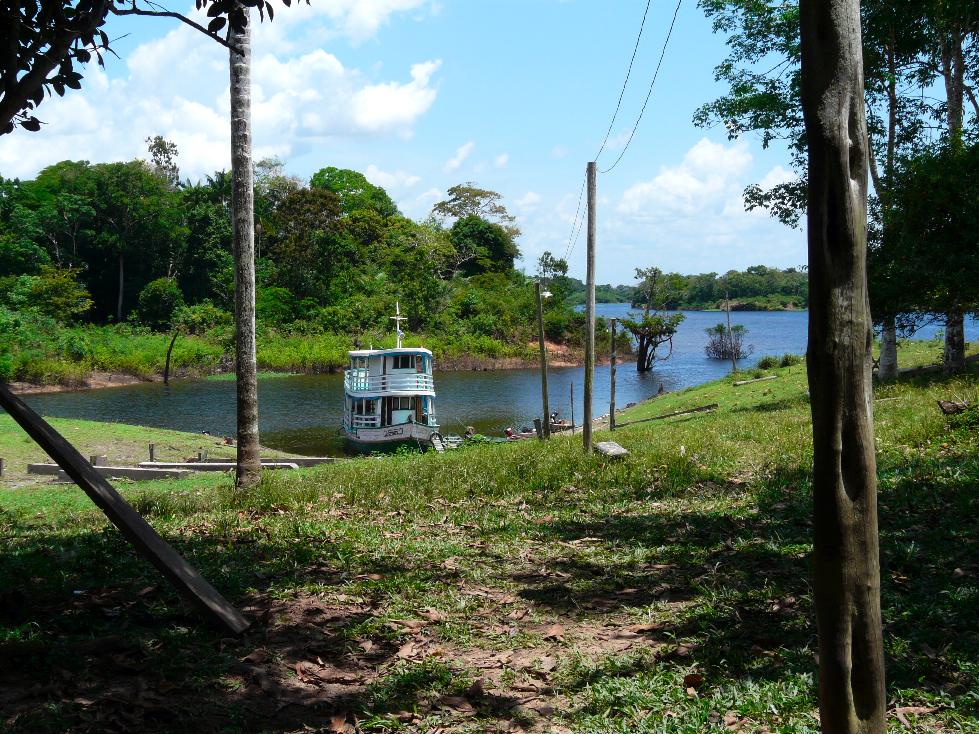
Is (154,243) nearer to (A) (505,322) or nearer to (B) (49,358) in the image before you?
(B) (49,358)

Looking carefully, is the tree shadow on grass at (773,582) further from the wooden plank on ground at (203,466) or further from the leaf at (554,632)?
the wooden plank on ground at (203,466)

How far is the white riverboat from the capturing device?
1086 inches

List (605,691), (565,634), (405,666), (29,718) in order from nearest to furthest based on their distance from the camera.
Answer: (29,718), (605,691), (405,666), (565,634)

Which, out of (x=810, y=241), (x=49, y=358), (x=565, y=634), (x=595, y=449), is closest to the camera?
(x=810, y=241)

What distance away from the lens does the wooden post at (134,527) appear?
5.37 metres

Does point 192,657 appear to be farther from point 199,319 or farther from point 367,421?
point 199,319

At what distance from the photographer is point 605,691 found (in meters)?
4.75

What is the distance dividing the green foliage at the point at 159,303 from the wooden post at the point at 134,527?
60.0 meters

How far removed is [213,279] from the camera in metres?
65.4

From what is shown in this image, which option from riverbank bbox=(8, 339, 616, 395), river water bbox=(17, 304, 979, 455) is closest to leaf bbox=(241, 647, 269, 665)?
river water bbox=(17, 304, 979, 455)

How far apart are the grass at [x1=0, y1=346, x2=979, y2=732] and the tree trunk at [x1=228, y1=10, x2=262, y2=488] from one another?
4.52ft

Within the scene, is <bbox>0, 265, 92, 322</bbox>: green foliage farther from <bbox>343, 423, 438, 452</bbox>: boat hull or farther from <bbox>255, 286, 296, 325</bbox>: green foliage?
<bbox>343, 423, 438, 452</bbox>: boat hull

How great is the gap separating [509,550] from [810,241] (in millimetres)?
5527

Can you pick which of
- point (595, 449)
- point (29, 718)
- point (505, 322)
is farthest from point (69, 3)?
point (505, 322)
